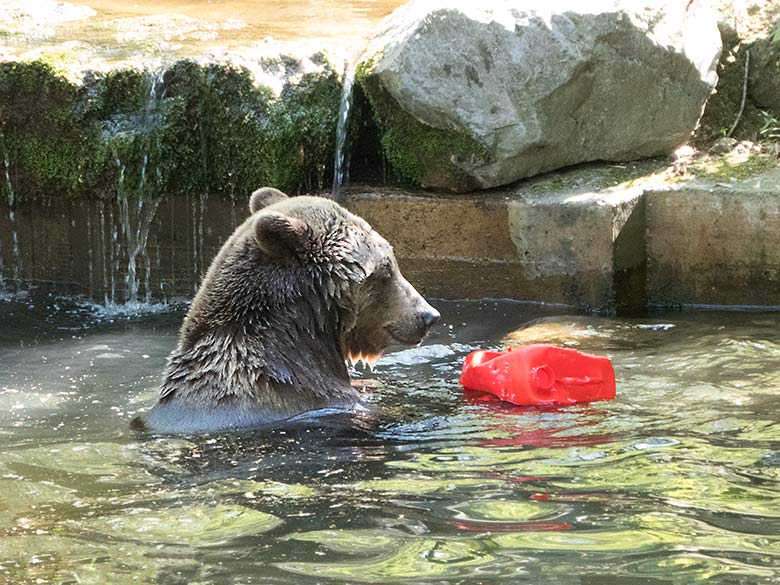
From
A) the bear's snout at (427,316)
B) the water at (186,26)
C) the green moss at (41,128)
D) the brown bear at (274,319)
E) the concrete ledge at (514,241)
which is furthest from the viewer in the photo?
the water at (186,26)

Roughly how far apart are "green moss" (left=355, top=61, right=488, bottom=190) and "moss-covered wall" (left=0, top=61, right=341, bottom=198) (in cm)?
45

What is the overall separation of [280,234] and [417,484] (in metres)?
1.50

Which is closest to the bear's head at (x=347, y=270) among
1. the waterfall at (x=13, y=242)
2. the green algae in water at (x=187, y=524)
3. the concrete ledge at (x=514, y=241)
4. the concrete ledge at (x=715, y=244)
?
the green algae in water at (x=187, y=524)

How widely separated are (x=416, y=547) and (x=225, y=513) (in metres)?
0.86

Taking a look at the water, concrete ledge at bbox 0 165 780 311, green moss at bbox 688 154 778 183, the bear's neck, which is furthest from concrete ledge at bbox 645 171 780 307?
the bear's neck

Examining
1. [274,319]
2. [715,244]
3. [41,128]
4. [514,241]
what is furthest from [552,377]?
[41,128]

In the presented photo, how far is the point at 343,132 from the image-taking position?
421 inches

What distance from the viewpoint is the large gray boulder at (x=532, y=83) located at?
9891 mm

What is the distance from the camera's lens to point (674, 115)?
1036cm

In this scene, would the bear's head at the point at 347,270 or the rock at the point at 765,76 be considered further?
the rock at the point at 765,76

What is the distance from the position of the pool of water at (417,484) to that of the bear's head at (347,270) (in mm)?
464

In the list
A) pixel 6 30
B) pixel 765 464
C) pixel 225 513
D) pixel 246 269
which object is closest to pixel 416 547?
pixel 225 513

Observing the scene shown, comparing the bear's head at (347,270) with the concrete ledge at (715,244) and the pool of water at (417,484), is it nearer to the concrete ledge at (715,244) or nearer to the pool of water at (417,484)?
the pool of water at (417,484)

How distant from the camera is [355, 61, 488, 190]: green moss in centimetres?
1010
